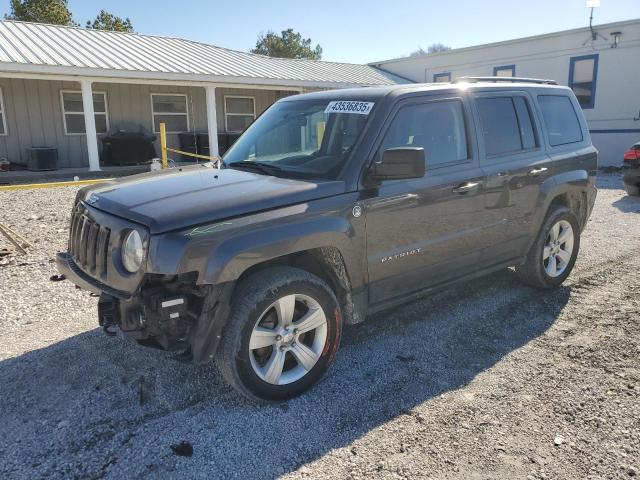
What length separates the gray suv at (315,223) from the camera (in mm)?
2947

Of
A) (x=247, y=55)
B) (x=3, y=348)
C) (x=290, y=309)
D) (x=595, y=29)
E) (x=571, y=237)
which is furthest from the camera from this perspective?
(x=247, y=55)

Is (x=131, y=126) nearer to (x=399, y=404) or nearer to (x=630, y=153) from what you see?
(x=630, y=153)

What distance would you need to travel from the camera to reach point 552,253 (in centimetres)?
525

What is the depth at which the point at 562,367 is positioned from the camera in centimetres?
372

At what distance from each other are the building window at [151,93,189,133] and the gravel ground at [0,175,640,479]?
46.8ft

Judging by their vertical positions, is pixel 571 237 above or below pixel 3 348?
above

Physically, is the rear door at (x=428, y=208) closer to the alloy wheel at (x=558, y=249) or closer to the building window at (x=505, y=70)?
the alloy wheel at (x=558, y=249)

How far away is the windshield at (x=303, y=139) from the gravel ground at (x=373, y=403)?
1.46 meters

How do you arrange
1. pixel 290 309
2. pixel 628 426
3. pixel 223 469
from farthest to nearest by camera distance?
1. pixel 290 309
2. pixel 628 426
3. pixel 223 469

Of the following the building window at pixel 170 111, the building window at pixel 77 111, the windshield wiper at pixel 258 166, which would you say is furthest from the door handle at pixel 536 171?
the building window at pixel 170 111

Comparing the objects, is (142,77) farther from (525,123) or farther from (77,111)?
(525,123)

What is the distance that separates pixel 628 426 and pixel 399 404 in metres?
1.33

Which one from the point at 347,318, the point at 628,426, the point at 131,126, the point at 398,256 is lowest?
the point at 628,426

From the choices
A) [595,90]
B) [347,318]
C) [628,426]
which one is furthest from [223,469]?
[595,90]
